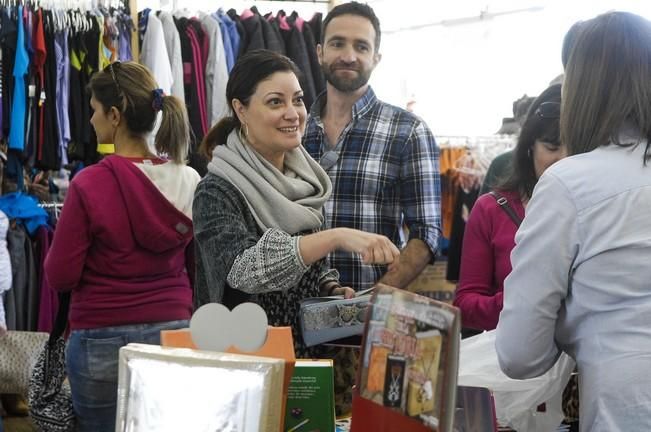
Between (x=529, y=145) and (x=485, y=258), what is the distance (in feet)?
1.15

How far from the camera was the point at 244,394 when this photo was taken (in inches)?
39.6

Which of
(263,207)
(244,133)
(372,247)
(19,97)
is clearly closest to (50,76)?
(19,97)

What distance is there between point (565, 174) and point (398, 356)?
0.50 metres

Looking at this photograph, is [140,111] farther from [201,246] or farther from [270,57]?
[201,246]

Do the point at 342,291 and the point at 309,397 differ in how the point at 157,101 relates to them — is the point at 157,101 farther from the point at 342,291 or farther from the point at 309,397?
the point at 309,397

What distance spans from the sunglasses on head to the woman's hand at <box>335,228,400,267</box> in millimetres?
1046

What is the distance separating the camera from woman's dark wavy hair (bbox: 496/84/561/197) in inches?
91.4

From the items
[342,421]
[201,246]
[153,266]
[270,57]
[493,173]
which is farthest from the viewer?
[493,173]

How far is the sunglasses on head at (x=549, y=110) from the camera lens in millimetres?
2303

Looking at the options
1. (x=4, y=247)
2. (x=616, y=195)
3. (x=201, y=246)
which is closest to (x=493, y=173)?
(x=201, y=246)

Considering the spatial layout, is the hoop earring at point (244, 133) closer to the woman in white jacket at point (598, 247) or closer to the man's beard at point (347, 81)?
the man's beard at point (347, 81)

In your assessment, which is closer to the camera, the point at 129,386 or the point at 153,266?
the point at 129,386

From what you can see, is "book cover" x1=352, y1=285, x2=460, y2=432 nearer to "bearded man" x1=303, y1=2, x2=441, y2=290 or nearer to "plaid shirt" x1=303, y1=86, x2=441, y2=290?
"bearded man" x1=303, y1=2, x2=441, y2=290

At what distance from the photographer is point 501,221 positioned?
90.4 inches
